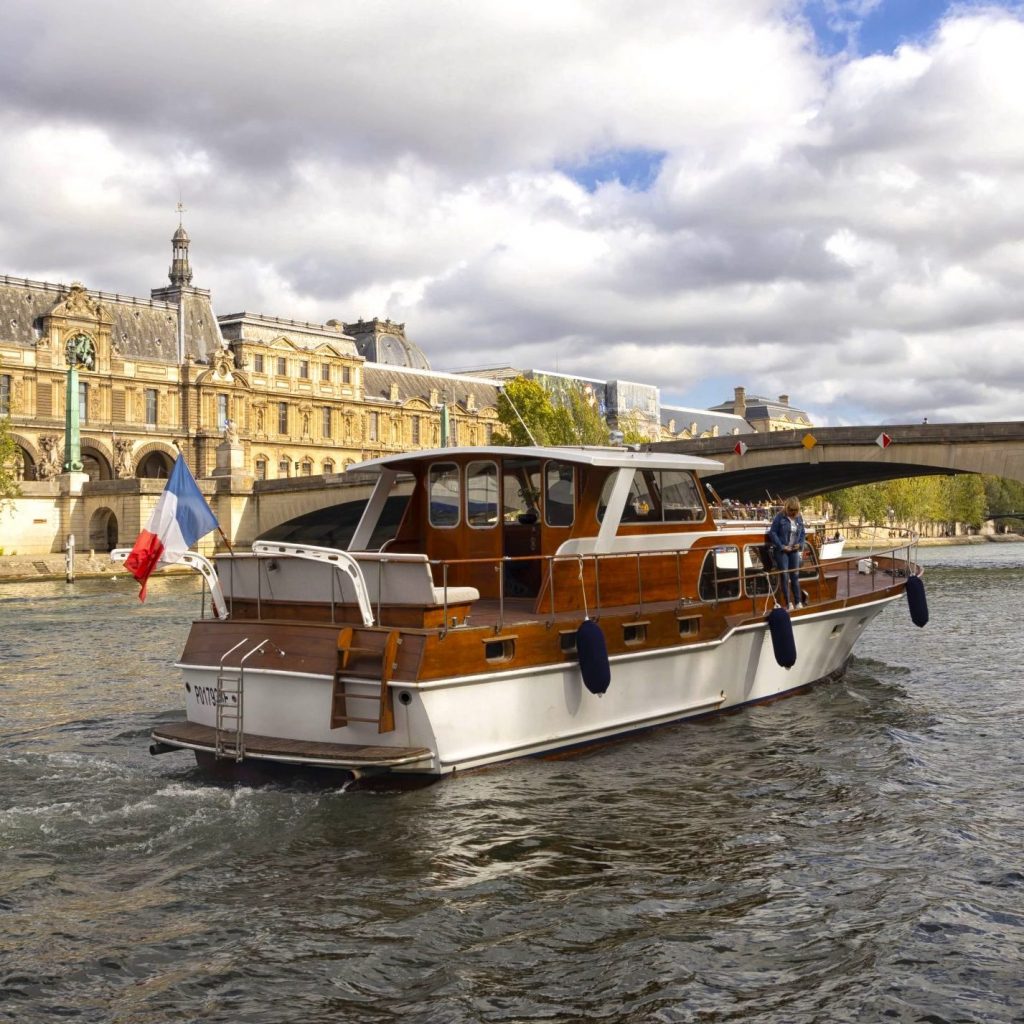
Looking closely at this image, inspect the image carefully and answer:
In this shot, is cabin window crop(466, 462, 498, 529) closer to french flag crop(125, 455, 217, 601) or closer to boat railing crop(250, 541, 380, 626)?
boat railing crop(250, 541, 380, 626)

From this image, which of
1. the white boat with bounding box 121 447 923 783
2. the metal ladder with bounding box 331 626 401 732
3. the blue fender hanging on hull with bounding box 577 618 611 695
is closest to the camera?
the metal ladder with bounding box 331 626 401 732

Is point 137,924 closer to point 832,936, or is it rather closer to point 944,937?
point 832,936

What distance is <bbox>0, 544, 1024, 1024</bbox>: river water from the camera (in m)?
7.32

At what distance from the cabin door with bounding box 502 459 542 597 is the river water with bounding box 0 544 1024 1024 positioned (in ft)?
7.44

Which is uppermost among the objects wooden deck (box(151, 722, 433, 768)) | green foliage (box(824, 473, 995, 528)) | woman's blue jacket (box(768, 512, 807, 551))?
green foliage (box(824, 473, 995, 528))

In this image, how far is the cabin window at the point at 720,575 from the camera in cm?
1530

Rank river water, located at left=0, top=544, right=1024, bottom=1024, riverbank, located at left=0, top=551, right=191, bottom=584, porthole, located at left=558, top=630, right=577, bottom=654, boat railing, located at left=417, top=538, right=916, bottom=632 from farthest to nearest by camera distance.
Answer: riverbank, located at left=0, top=551, right=191, bottom=584, boat railing, located at left=417, top=538, right=916, bottom=632, porthole, located at left=558, top=630, right=577, bottom=654, river water, located at left=0, top=544, right=1024, bottom=1024

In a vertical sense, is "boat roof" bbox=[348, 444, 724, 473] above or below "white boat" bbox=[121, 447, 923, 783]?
above

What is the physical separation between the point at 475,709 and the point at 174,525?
11.7ft

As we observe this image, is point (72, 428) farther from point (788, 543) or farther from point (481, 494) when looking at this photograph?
point (788, 543)

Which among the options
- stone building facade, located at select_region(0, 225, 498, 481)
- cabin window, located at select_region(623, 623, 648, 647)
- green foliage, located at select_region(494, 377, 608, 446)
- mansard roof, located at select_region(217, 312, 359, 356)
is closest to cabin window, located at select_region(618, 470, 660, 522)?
cabin window, located at select_region(623, 623, 648, 647)

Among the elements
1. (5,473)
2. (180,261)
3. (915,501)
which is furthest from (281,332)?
(915,501)

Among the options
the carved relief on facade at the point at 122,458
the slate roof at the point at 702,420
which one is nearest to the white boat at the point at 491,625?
the carved relief on facade at the point at 122,458

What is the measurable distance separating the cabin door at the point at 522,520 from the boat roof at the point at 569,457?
0.28m
